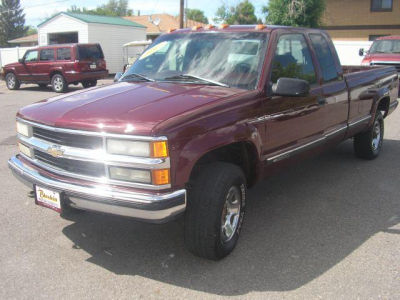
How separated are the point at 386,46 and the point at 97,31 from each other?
653 inches

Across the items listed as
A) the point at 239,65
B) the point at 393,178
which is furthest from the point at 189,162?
the point at 393,178

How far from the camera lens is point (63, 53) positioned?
1722 centimetres

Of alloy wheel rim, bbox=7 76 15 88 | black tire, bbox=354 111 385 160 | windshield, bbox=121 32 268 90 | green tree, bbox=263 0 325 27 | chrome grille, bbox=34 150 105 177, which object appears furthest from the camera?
green tree, bbox=263 0 325 27

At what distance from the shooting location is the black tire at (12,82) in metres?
19.2

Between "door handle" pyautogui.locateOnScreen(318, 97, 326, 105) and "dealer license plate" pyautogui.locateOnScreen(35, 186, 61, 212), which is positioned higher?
"door handle" pyautogui.locateOnScreen(318, 97, 326, 105)

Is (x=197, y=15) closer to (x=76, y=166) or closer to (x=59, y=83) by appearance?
(x=59, y=83)

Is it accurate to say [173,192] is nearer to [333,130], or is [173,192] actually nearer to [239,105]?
[239,105]

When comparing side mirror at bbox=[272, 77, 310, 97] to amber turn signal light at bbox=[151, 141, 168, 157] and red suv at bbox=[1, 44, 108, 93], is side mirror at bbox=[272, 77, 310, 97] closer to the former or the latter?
amber turn signal light at bbox=[151, 141, 168, 157]

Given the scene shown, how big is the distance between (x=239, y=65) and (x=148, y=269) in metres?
2.03

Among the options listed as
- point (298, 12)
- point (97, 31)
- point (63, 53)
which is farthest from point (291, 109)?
point (97, 31)

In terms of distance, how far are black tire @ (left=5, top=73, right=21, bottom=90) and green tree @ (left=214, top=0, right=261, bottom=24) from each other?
84.5ft

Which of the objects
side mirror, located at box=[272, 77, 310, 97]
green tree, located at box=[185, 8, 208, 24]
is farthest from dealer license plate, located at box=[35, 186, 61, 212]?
green tree, located at box=[185, 8, 208, 24]

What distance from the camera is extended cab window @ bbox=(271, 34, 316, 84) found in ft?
13.7

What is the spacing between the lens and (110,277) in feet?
10.8
